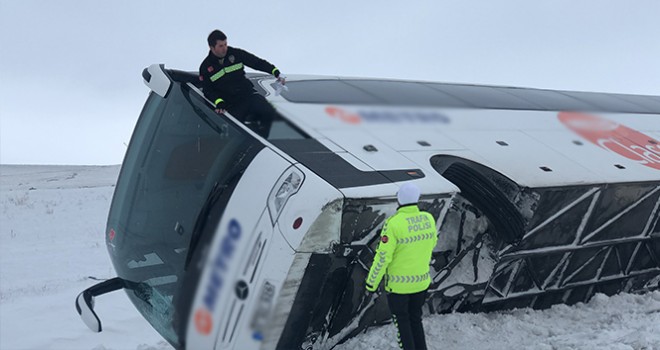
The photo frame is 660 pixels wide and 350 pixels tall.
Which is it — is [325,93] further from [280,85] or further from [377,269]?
[377,269]

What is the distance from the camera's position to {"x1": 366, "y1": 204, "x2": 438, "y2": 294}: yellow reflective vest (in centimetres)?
356

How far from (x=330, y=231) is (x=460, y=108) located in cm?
275

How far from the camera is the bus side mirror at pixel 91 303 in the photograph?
4.40m

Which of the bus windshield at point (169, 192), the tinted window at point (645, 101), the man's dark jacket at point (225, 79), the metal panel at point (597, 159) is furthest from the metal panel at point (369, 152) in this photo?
the tinted window at point (645, 101)

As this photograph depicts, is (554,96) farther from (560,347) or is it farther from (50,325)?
(50,325)

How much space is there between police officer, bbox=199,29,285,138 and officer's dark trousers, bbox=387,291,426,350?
1553mm

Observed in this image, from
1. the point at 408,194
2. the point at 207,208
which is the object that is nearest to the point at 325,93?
the point at 207,208

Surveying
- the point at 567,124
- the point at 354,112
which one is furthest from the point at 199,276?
the point at 567,124

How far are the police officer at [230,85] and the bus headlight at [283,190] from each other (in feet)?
2.07

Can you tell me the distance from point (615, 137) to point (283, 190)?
4415 millimetres

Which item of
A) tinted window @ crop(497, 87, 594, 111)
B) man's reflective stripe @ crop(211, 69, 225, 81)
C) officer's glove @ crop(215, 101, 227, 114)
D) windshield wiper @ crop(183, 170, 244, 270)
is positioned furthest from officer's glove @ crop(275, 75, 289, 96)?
tinted window @ crop(497, 87, 594, 111)

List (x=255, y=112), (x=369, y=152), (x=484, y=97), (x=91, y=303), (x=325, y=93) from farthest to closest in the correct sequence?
1. (x=484, y=97)
2. (x=325, y=93)
3. (x=91, y=303)
4. (x=255, y=112)
5. (x=369, y=152)

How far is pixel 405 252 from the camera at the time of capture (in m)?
3.74

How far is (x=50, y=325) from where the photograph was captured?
5.97m
